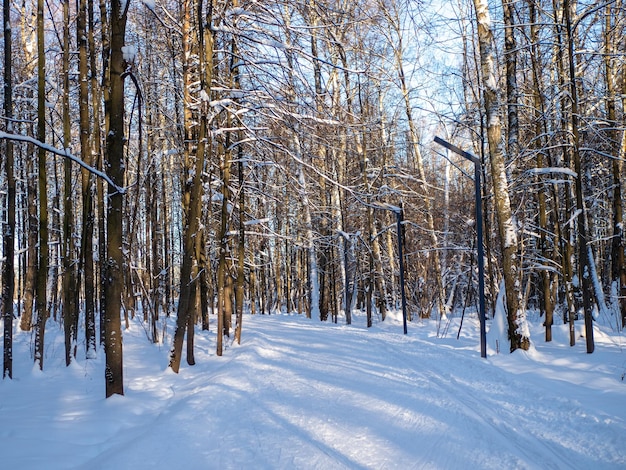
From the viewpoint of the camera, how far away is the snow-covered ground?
4.09m

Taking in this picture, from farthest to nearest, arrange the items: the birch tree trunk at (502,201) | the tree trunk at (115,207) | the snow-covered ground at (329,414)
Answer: the birch tree trunk at (502,201) → the tree trunk at (115,207) → the snow-covered ground at (329,414)

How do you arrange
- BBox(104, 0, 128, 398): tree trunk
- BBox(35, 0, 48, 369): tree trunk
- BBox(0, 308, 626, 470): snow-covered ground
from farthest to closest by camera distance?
BBox(35, 0, 48, 369): tree trunk < BBox(104, 0, 128, 398): tree trunk < BBox(0, 308, 626, 470): snow-covered ground

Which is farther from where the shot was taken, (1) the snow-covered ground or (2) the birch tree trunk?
(2) the birch tree trunk

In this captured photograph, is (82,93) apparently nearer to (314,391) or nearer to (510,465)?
(314,391)

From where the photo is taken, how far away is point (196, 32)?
37.7ft

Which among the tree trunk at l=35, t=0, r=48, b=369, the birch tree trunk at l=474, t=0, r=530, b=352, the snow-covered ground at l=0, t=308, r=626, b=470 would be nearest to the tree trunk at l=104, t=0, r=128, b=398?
the snow-covered ground at l=0, t=308, r=626, b=470

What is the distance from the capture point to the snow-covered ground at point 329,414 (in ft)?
13.4

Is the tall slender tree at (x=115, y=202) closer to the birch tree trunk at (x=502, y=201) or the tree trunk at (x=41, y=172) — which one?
the tree trunk at (x=41, y=172)

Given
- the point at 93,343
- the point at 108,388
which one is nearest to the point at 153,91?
the point at 93,343

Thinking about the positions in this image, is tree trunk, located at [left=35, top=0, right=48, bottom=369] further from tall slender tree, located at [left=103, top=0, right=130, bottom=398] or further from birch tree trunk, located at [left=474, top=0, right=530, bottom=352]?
birch tree trunk, located at [left=474, top=0, right=530, bottom=352]

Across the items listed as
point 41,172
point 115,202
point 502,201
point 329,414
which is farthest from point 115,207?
point 502,201

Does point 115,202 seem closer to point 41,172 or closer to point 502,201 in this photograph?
point 41,172

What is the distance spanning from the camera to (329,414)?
5.38 metres

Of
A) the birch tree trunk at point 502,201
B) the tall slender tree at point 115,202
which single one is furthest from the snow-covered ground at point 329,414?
the birch tree trunk at point 502,201
